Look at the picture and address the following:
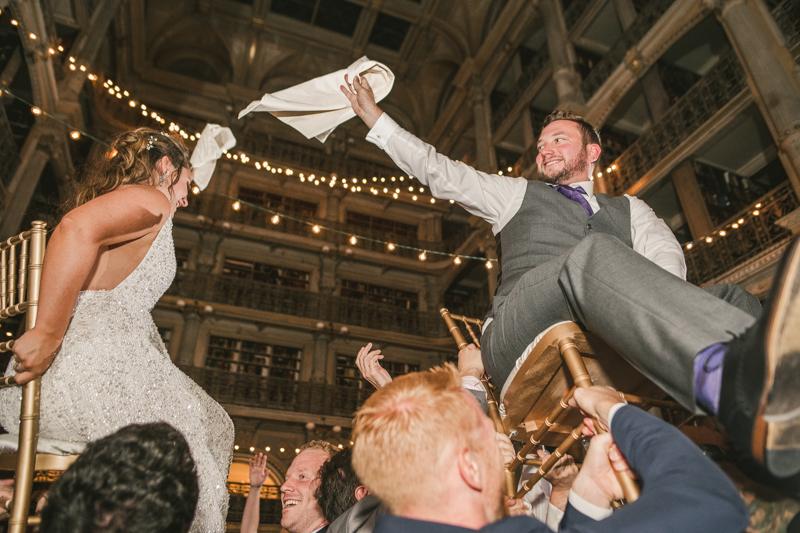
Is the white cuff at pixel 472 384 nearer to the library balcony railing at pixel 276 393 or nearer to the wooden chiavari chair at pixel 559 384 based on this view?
the wooden chiavari chair at pixel 559 384

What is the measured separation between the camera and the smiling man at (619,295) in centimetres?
69

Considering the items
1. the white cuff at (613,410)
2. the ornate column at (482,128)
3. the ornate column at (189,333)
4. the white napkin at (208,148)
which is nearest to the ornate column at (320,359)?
the ornate column at (189,333)

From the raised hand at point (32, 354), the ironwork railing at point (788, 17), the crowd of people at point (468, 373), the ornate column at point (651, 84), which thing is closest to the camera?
the crowd of people at point (468, 373)

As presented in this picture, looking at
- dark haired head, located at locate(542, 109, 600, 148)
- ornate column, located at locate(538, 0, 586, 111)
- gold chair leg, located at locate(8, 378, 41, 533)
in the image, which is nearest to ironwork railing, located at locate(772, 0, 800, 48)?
ornate column, located at locate(538, 0, 586, 111)

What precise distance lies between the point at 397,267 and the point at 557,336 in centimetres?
1426

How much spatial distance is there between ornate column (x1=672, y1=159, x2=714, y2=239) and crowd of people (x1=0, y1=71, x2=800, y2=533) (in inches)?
313

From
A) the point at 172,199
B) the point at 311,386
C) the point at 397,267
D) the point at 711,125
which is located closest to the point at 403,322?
the point at 397,267

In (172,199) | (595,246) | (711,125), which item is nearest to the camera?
(595,246)

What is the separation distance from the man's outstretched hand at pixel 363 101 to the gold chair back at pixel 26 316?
1.09m

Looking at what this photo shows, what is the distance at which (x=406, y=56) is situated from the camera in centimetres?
1574

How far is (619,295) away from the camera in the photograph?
1090 mm

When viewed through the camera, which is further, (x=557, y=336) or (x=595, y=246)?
(x=557, y=336)

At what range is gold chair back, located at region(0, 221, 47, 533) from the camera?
1079 millimetres

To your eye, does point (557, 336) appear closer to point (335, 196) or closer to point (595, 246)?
point (595, 246)
